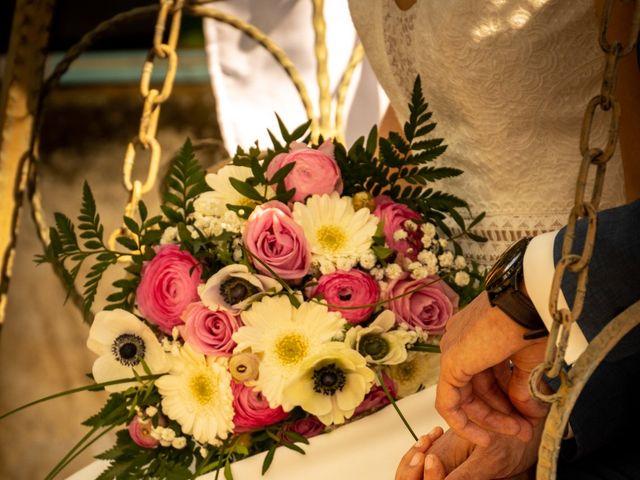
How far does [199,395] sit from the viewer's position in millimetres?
1005

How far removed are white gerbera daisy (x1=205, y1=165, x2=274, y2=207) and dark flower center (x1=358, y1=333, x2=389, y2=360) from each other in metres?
0.21

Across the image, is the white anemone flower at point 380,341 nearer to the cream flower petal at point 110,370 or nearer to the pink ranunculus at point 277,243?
the pink ranunculus at point 277,243

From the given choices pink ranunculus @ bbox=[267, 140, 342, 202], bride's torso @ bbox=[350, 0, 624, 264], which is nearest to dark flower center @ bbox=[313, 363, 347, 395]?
pink ranunculus @ bbox=[267, 140, 342, 202]

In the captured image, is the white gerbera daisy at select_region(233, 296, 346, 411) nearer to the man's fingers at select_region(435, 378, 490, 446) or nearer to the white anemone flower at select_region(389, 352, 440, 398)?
the white anemone flower at select_region(389, 352, 440, 398)

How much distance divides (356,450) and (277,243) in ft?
0.79

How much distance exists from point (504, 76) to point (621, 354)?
1.64ft

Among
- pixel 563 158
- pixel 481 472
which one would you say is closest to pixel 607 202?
pixel 563 158

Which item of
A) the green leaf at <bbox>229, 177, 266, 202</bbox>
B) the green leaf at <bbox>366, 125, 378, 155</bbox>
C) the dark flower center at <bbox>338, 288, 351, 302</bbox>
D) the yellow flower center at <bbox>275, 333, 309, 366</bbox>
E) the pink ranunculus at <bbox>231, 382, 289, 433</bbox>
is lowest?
the pink ranunculus at <bbox>231, 382, 289, 433</bbox>

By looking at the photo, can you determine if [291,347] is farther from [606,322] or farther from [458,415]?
[606,322]

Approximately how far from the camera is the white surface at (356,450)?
97 cm

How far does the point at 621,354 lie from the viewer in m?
0.72

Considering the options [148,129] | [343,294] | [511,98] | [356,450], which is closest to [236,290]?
[343,294]

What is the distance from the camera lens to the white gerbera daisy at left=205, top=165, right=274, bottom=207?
1.07 meters

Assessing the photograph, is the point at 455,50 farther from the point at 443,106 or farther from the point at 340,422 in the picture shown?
the point at 340,422
